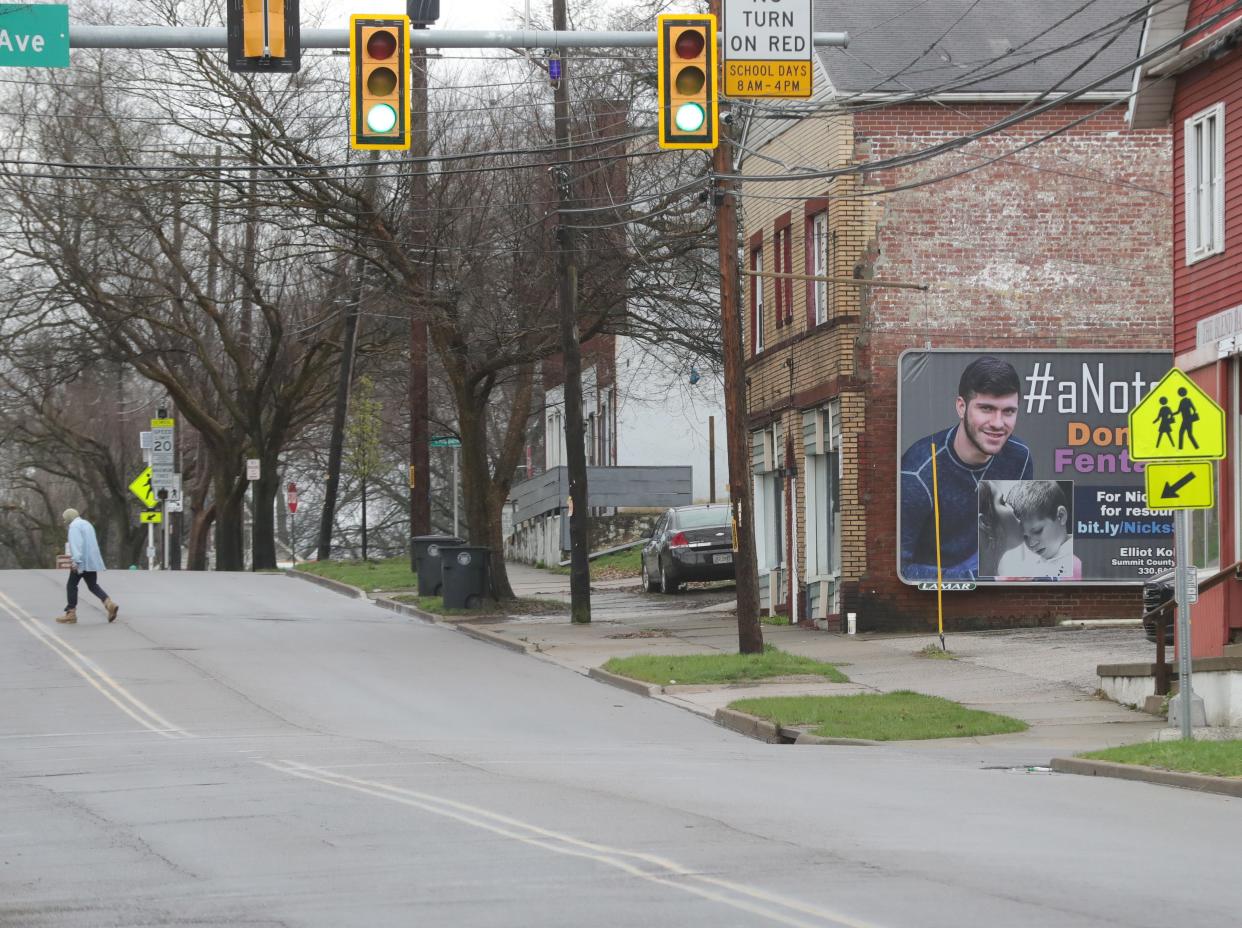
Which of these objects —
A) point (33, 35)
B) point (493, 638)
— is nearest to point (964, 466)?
point (493, 638)

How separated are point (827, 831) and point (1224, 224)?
38.1 ft

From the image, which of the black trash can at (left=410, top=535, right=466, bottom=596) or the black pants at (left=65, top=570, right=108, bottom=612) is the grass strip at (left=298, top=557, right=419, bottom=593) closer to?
the black trash can at (left=410, top=535, right=466, bottom=596)

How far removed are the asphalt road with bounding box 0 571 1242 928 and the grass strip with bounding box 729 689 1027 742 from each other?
2.27 ft

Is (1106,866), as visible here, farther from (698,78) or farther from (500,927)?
(698,78)

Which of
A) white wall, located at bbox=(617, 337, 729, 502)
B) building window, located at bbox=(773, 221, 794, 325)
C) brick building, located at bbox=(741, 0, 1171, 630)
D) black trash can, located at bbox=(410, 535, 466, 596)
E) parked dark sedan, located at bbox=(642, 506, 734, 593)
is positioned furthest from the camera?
white wall, located at bbox=(617, 337, 729, 502)

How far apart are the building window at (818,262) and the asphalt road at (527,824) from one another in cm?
995

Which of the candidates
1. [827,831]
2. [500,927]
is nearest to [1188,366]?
[827,831]

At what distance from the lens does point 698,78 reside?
15375 mm

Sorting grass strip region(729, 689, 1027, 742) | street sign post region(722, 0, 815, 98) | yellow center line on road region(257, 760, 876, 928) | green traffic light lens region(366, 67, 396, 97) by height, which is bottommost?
grass strip region(729, 689, 1027, 742)

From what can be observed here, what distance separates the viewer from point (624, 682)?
22.8 meters

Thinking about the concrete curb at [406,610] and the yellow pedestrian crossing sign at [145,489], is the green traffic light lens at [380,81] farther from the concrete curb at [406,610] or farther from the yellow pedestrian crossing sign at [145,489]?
the yellow pedestrian crossing sign at [145,489]

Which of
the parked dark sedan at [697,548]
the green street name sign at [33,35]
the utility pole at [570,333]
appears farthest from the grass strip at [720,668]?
the parked dark sedan at [697,548]

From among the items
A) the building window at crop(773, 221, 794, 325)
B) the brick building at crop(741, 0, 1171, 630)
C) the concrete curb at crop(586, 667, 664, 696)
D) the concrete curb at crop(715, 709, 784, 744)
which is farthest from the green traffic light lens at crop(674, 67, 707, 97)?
the building window at crop(773, 221, 794, 325)

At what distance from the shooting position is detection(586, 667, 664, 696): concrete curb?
2195 cm
